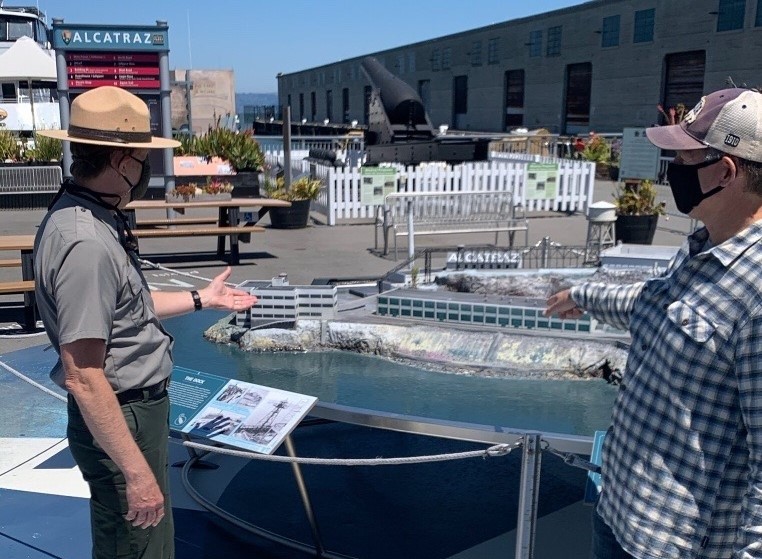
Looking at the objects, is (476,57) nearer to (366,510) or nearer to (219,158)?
(219,158)

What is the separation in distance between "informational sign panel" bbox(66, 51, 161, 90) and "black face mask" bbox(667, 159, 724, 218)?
13.3 meters

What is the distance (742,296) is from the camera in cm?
187

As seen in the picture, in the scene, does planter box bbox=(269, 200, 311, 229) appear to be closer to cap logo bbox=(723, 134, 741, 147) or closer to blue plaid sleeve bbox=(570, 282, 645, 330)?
blue plaid sleeve bbox=(570, 282, 645, 330)

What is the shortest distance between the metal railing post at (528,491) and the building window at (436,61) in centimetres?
5410

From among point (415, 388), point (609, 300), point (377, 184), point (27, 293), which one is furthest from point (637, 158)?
point (609, 300)

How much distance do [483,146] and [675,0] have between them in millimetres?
18345

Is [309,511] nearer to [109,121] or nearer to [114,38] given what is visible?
[109,121]

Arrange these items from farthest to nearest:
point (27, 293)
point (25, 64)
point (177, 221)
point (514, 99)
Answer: point (514, 99), point (25, 64), point (177, 221), point (27, 293)

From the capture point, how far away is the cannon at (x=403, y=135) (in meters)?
18.3

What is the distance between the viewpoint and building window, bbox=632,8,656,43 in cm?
3394

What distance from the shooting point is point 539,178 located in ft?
48.0

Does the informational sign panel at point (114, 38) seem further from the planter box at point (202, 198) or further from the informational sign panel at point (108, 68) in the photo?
the planter box at point (202, 198)

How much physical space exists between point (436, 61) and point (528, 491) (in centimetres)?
5479

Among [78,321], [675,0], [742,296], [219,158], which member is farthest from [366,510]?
[675,0]
